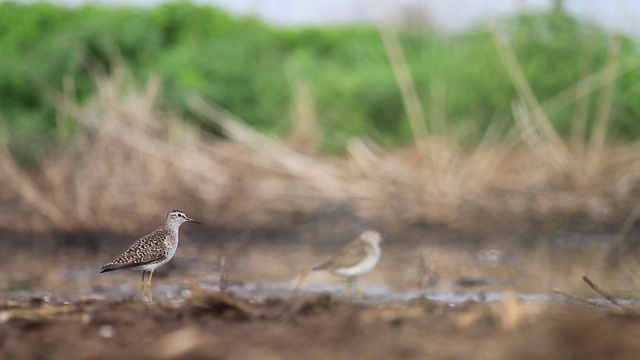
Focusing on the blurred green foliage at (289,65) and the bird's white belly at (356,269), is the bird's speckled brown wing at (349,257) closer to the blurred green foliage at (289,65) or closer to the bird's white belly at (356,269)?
the bird's white belly at (356,269)

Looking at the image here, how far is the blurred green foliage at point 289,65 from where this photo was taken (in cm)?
1634

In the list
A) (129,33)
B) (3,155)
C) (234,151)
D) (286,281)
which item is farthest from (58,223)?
(129,33)

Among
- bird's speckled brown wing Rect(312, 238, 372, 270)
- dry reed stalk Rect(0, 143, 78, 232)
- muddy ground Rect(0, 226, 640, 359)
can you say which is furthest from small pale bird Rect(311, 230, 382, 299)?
dry reed stalk Rect(0, 143, 78, 232)

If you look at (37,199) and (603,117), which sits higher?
(603,117)

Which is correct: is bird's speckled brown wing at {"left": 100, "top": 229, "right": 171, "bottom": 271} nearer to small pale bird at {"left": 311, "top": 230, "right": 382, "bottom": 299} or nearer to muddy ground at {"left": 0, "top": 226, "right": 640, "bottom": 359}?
muddy ground at {"left": 0, "top": 226, "right": 640, "bottom": 359}

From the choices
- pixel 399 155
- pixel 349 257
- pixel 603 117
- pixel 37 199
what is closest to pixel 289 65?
pixel 399 155

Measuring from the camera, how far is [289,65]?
21.6 m

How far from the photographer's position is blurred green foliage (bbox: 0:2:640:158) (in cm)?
1634

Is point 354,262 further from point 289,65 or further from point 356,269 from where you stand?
A: point 289,65

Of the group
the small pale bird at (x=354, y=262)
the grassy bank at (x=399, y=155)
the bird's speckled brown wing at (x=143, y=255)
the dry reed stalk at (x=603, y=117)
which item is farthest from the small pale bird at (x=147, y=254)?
the dry reed stalk at (x=603, y=117)

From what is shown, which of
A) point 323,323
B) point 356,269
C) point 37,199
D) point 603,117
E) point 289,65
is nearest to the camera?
point 323,323

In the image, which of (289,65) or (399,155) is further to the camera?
(289,65)

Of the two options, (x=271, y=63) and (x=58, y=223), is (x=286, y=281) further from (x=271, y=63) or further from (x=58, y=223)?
(x=271, y=63)

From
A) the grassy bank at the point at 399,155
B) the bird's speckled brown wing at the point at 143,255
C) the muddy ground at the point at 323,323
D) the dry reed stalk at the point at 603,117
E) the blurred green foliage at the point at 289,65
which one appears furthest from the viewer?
the blurred green foliage at the point at 289,65
